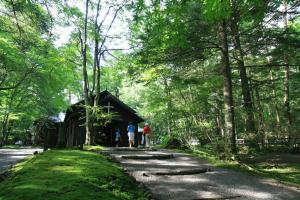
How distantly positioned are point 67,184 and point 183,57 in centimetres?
992

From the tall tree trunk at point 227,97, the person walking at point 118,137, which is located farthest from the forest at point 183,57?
the person walking at point 118,137

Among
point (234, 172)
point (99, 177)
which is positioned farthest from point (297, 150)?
point (99, 177)

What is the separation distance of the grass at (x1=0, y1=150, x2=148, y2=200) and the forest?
139 inches

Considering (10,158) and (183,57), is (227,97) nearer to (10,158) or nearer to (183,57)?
(183,57)

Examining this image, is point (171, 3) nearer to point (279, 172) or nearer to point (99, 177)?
point (99, 177)

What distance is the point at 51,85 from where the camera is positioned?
85.3ft

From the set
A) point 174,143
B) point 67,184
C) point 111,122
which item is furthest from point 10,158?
point 67,184

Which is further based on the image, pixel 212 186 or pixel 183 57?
pixel 183 57

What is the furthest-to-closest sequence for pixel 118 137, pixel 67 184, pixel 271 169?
pixel 118 137 → pixel 271 169 → pixel 67 184

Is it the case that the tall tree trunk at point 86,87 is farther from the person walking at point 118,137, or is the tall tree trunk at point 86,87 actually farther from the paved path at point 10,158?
the person walking at point 118,137

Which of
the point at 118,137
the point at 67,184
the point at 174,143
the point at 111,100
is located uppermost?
the point at 111,100

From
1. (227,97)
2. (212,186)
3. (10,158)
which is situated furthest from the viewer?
(10,158)

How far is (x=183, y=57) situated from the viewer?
1523 centimetres

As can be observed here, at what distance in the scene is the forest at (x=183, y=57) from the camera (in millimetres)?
8367
